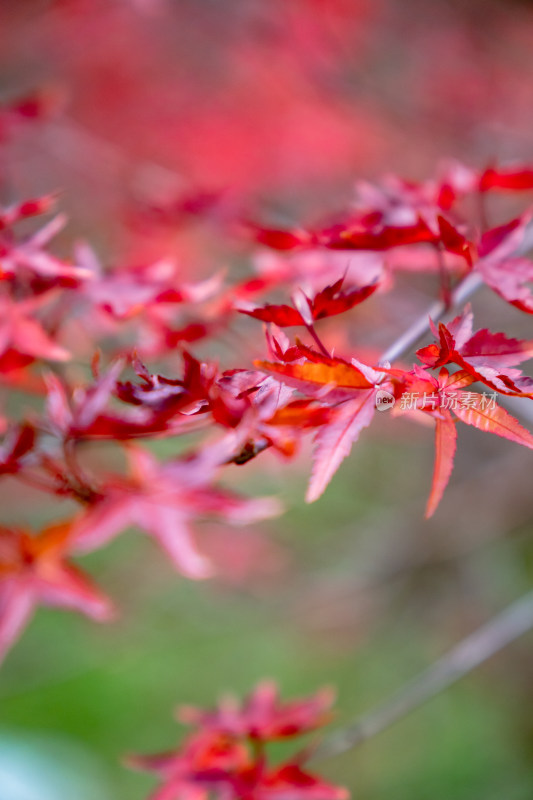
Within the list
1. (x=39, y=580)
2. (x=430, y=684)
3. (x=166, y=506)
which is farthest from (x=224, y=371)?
(x=430, y=684)

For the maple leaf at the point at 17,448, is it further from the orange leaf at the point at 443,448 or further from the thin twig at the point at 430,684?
the thin twig at the point at 430,684

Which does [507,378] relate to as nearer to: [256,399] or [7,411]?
[256,399]

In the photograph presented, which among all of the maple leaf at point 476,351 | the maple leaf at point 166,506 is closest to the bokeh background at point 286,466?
the maple leaf at point 166,506

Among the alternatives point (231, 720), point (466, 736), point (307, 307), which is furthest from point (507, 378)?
point (466, 736)

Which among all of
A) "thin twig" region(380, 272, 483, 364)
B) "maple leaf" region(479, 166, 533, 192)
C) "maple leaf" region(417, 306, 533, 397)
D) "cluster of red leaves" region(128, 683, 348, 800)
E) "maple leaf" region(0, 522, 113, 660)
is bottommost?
"cluster of red leaves" region(128, 683, 348, 800)

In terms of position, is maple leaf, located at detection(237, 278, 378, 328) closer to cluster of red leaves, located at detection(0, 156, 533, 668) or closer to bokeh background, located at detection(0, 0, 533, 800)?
cluster of red leaves, located at detection(0, 156, 533, 668)

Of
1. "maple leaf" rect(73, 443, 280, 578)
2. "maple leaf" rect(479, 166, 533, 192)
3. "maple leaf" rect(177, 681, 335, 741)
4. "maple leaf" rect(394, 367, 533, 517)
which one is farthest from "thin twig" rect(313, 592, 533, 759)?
"maple leaf" rect(479, 166, 533, 192)
